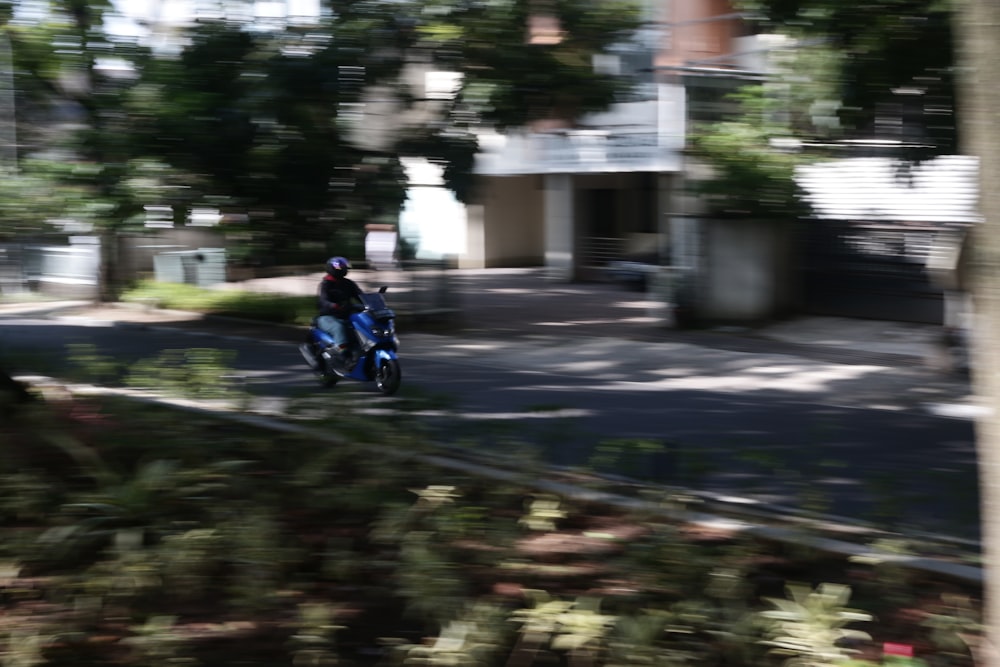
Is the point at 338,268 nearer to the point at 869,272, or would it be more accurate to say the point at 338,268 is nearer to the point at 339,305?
the point at 339,305

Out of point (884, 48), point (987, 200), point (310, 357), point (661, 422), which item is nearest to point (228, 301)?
point (310, 357)

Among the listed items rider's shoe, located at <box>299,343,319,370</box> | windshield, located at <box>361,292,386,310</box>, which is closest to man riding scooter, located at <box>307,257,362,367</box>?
windshield, located at <box>361,292,386,310</box>

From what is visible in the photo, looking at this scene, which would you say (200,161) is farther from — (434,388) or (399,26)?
(434,388)

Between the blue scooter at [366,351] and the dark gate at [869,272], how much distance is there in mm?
9023

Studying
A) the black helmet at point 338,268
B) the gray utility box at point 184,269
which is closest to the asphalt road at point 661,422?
the black helmet at point 338,268

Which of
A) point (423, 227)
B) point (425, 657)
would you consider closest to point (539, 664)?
point (425, 657)

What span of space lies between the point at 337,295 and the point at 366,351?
0.78 metres

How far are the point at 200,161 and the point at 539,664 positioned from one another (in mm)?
4394

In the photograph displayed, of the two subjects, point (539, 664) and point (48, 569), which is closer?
point (539, 664)

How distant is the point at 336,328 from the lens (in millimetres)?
12750

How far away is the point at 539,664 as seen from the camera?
4.88m

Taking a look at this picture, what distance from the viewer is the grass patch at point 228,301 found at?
20.3 meters

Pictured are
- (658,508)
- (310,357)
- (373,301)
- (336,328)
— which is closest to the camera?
(658,508)

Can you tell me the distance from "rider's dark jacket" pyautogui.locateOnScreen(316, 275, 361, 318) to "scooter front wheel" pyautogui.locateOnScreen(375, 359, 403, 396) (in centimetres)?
93
